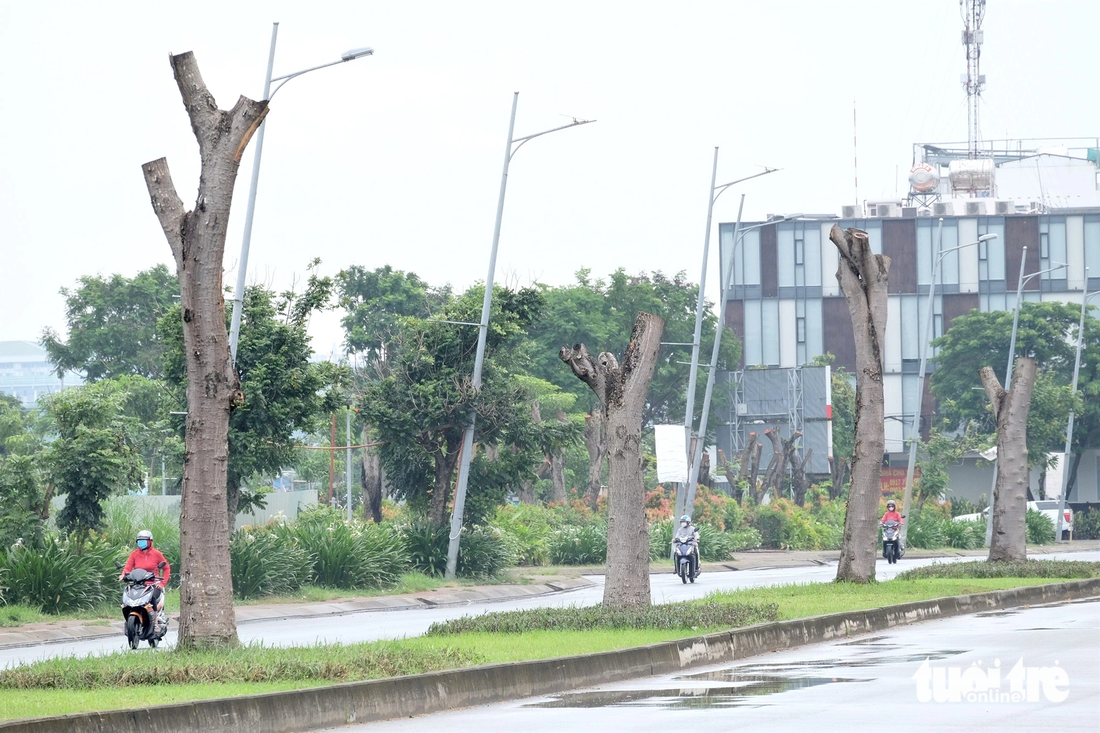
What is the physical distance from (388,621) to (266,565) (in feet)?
15.7

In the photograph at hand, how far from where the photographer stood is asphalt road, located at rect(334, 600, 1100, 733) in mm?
10125

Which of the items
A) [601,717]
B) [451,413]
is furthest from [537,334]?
[601,717]

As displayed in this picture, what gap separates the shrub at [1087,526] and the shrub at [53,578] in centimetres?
5031

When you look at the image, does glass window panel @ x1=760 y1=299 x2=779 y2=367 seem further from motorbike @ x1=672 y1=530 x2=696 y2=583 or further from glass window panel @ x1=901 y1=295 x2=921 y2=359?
motorbike @ x1=672 y1=530 x2=696 y2=583

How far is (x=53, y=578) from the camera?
22.7 meters

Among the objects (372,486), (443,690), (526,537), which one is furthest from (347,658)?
(372,486)

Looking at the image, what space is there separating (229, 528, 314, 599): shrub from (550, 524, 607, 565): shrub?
12532mm

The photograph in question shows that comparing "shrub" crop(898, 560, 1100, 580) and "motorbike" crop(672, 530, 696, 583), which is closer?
"shrub" crop(898, 560, 1100, 580)

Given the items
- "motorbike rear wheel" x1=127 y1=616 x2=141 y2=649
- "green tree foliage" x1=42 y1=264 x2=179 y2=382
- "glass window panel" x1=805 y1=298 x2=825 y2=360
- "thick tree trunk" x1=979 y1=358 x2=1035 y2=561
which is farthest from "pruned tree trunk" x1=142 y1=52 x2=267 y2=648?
"glass window panel" x1=805 y1=298 x2=825 y2=360

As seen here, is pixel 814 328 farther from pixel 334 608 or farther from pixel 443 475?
pixel 334 608

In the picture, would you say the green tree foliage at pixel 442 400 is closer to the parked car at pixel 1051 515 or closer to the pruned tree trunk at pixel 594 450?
the pruned tree trunk at pixel 594 450

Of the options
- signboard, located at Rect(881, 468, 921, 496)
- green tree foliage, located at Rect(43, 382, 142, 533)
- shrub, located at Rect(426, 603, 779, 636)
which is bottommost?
shrub, located at Rect(426, 603, 779, 636)

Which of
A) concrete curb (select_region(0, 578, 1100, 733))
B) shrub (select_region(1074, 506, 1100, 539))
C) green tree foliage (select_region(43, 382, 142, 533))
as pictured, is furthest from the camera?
shrub (select_region(1074, 506, 1100, 539))

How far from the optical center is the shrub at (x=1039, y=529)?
5447 cm
